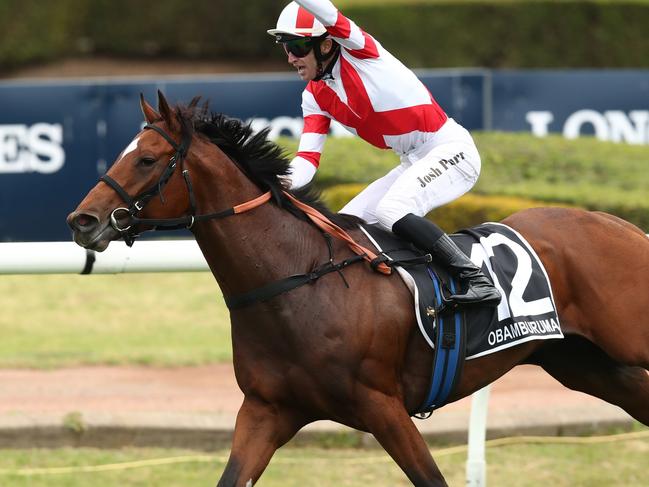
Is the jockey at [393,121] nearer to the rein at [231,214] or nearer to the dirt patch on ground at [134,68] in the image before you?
the rein at [231,214]

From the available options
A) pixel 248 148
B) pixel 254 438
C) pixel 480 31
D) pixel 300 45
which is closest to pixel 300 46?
pixel 300 45

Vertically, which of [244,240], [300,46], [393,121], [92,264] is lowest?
[92,264]

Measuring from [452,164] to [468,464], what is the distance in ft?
4.30

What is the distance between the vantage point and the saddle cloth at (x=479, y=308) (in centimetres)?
443

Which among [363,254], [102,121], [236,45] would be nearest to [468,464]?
[363,254]

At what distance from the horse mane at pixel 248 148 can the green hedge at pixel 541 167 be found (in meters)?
4.40

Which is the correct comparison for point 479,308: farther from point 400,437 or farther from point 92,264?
point 92,264

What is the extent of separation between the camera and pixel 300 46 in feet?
14.6

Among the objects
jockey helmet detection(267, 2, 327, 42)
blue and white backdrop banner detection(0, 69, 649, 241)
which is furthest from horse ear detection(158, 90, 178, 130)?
blue and white backdrop banner detection(0, 69, 649, 241)

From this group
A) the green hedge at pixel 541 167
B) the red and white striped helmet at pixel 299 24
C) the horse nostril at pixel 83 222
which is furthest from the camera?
the green hedge at pixel 541 167

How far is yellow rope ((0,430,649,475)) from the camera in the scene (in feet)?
17.7

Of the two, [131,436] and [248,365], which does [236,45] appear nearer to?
[131,436]

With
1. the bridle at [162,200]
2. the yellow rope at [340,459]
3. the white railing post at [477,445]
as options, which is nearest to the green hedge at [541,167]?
the yellow rope at [340,459]

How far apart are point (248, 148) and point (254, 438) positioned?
1.02 m
